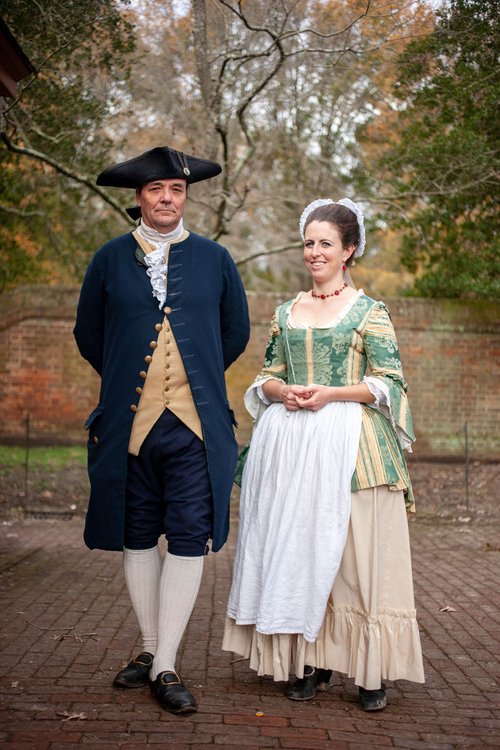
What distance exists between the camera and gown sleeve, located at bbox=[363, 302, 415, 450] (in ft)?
12.5

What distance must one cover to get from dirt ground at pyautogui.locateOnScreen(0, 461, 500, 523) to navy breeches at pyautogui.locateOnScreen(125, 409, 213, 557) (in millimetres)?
5629

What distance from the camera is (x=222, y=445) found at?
12.1ft

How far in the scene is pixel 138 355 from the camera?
144 inches

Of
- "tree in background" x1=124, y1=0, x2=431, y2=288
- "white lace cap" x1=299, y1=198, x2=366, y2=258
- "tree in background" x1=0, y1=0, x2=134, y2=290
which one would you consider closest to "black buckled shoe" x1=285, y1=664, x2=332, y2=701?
"white lace cap" x1=299, y1=198, x2=366, y2=258

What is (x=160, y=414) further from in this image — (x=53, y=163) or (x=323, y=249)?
(x=53, y=163)

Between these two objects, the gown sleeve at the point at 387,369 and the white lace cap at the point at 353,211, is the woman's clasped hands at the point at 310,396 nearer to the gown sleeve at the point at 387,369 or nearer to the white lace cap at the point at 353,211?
the gown sleeve at the point at 387,369

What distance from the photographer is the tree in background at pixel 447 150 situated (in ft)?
26.6

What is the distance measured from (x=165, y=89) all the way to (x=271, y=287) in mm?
13196

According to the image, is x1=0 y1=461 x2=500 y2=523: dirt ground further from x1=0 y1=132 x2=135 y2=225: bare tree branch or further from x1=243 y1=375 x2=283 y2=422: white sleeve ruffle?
x1=243 y1=375 x2=283 y2=422: white sleeve ruffle

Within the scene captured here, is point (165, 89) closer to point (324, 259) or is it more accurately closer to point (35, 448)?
point (35, 448)

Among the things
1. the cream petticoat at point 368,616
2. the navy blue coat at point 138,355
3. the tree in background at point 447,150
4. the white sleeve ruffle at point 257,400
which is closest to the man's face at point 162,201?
the navy blue coat at point 138,355

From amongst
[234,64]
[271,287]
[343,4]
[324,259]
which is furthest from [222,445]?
[271,287]

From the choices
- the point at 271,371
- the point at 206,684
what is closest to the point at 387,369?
the point at 271,371

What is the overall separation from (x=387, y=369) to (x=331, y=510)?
63 cm
